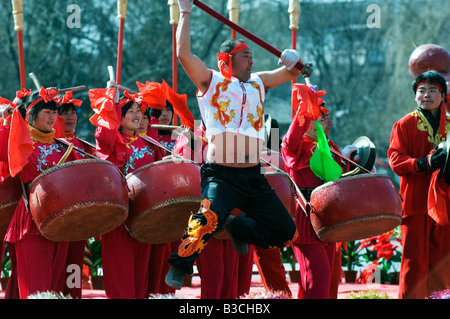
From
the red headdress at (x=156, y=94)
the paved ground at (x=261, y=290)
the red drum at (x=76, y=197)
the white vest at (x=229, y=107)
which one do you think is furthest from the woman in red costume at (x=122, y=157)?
the paved ground at (x=261, y=290)

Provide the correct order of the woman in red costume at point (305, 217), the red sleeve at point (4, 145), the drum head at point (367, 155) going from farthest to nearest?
the drum head at point (367, 155), the woman in red costume at point (305, 217), the red sleeve at point (4, 145)

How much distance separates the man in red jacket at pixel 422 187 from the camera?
20.5 feet

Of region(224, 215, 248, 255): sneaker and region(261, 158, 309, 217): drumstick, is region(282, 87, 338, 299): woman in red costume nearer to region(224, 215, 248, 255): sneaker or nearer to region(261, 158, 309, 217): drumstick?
region(261, 158, 309, 217): drumstick

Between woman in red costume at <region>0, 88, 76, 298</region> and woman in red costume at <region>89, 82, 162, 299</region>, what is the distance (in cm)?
28

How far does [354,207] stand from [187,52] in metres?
1.54

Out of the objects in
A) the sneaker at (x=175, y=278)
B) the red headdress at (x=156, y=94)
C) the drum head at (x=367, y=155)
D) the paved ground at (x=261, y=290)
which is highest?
the red headdress at (x=156, y=94)

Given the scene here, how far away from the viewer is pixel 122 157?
234 inches

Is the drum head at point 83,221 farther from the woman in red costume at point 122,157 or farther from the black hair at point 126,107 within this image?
the black hair at point 126,107

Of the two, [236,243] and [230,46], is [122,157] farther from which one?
[230,46]

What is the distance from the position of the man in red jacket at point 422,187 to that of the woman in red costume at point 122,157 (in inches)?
74.1

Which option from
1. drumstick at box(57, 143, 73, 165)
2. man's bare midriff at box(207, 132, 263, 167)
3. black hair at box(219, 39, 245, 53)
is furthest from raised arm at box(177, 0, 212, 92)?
drumstick at box(57, 143, 73, 165)

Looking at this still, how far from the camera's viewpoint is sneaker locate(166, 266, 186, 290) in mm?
4773

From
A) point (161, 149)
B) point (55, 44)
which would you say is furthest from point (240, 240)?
point (55, 44)

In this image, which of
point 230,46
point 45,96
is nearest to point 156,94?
point 45,96
